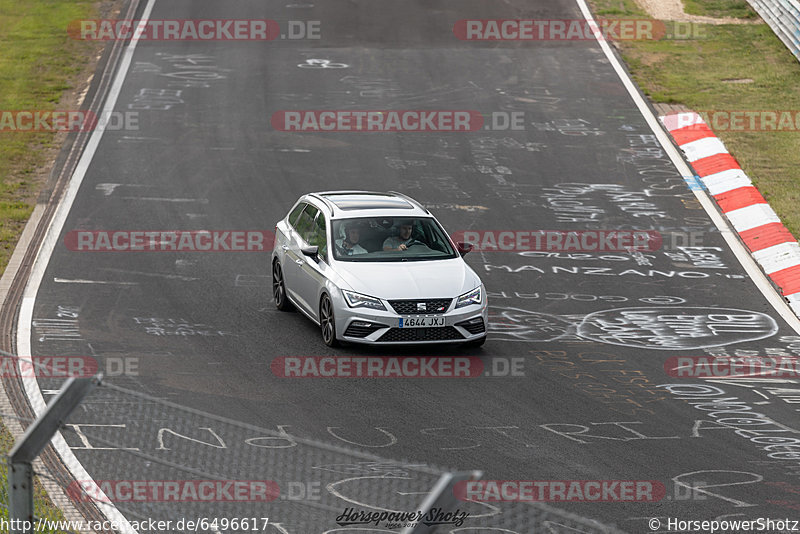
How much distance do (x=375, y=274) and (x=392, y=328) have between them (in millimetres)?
809

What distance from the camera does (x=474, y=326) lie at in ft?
41.0

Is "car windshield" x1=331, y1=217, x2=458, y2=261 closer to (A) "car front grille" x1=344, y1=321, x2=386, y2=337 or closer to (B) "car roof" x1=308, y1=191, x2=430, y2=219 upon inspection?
(B) "car roof" x1=308, y1=191, x2=430, y2=219

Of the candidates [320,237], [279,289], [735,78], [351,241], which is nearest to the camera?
[351,241]

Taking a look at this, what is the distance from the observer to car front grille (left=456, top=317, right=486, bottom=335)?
1240 centimetres

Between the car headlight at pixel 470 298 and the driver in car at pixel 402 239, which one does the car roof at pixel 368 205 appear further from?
the car headlight at pixel 470 298

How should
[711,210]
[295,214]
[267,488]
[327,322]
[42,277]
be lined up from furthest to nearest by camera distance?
1. [711,210]
2. [42,277]
3. [295,214]
4. [327,322]
5. [267,488]

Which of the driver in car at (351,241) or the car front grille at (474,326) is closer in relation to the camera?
the car front grille at (474,326)

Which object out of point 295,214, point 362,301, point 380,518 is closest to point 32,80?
point 295,214

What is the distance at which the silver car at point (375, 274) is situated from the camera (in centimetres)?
1226

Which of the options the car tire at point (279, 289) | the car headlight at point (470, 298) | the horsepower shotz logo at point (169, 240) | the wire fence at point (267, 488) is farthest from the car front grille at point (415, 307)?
the horsepower shotz logo at point (169, 240)

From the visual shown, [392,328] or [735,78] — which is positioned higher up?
[735,78]

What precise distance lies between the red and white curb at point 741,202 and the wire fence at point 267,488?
1073 centimetres

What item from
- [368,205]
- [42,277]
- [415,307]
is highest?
[368,205]

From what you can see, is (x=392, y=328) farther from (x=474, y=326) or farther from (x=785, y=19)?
(x=785, y=19)
